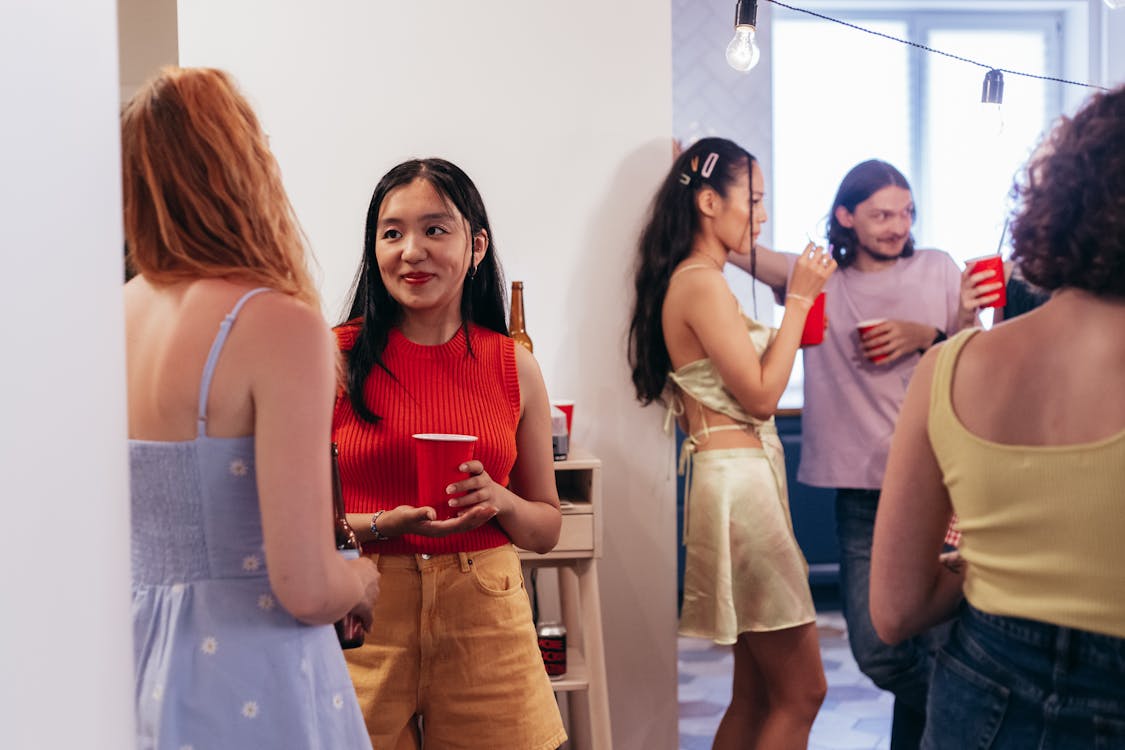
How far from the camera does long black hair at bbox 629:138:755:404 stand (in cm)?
265

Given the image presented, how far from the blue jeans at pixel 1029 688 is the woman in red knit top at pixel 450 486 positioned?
665 mm

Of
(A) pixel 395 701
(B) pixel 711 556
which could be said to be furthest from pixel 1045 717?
(B) pixel 711 556

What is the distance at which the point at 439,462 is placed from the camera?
1.51 meters

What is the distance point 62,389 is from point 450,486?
31.3 inches

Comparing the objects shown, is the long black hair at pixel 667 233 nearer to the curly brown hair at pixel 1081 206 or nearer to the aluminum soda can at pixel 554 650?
the aluminum soda can at pixel 554 650

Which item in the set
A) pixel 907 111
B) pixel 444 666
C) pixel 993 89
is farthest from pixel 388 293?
pixel 907 111

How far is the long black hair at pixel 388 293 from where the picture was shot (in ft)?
5.68

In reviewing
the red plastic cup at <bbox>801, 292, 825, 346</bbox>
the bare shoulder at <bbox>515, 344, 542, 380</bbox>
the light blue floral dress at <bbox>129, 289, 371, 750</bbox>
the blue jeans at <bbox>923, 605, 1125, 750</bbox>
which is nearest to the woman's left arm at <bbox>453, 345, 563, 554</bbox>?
the bare shoulder at <bbox>515, 344, 542, 380</bbox>

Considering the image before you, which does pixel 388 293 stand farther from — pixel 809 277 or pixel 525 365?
pixel 809 277

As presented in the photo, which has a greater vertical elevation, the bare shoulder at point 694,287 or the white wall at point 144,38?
the white wall at point 144,38

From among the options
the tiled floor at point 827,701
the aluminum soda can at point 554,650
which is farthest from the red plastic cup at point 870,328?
the tiled floor at point 827,701

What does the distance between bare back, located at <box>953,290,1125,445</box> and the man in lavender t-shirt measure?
1556mm

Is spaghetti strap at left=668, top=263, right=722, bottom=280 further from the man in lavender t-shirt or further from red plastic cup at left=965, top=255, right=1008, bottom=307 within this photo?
red plastic cup at left=965, top=255, right=1008, bottom=307

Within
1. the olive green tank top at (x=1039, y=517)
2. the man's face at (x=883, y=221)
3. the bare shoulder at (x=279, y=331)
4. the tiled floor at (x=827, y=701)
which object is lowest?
the tiled floor at (x=827, y=701)
